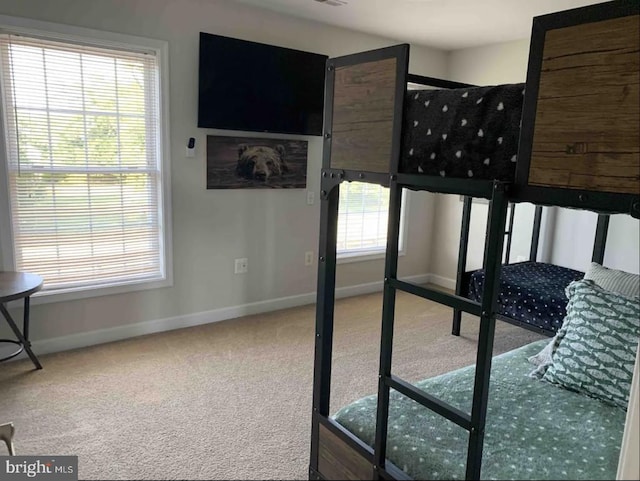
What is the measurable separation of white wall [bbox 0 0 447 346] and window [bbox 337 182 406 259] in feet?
1.04

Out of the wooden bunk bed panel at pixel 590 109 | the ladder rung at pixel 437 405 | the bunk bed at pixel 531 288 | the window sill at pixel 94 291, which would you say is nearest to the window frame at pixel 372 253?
the bunk bed at pixel 531 288

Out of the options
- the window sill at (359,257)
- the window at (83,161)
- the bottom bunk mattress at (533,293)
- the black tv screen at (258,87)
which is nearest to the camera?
the window at (83,161)

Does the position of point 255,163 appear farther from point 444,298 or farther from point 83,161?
point 444,298

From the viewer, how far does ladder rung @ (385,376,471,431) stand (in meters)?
1.28

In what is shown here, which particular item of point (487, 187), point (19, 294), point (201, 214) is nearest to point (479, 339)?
point (487, 187)

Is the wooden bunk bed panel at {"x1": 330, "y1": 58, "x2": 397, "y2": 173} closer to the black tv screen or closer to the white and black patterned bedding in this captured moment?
the white and black patterned bedding

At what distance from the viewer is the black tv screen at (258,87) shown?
3.37 m

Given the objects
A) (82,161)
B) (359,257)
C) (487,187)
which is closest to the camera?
(487,187)

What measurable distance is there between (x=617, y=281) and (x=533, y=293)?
0.93 meters

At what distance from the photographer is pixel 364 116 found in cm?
155

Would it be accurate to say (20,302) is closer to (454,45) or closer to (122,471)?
(122,471)

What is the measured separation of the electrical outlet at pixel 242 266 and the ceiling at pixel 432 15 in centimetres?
194

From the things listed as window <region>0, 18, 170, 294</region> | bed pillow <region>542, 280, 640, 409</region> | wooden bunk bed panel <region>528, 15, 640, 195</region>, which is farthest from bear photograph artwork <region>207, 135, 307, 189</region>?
wooden bunk bed panel <region>528, 15, 640, 195</region>

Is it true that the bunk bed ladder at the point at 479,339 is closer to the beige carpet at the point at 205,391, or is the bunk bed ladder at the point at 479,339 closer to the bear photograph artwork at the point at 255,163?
the beige carpet at the point at 205,391
